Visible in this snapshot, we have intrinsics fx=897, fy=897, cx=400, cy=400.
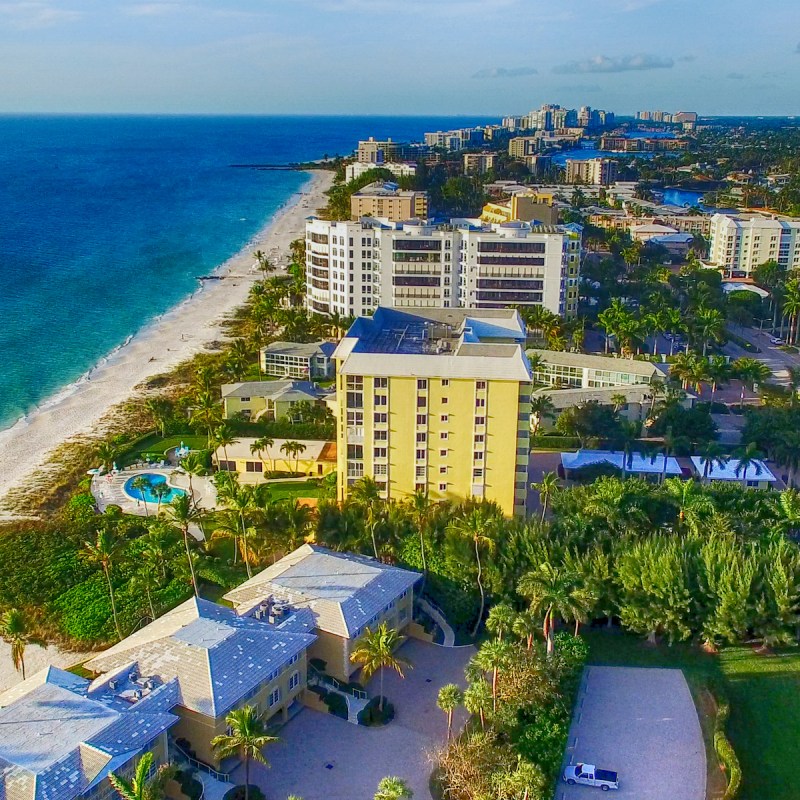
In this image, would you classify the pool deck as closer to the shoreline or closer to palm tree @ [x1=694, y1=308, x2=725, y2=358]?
the shoreline

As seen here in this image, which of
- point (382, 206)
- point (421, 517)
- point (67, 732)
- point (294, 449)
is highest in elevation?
point (382, 206)

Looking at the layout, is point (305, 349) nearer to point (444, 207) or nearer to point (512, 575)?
point (512, 575)

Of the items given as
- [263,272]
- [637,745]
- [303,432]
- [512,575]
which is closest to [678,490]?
[512,575]

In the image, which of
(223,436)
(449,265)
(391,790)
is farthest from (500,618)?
(449,265)

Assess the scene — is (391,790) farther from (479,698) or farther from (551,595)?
(551,595)

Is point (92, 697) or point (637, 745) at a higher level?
point (92, 697)

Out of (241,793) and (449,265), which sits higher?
(449,265)

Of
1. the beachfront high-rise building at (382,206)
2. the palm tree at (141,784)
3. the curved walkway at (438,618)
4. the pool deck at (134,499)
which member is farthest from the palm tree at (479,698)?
the beachfront high-rise building at (382,206)
